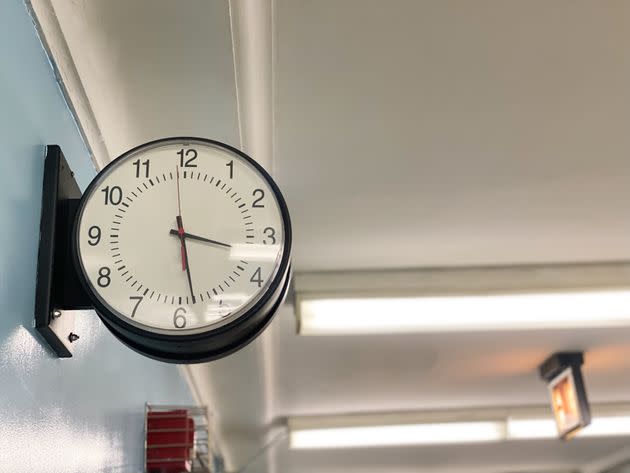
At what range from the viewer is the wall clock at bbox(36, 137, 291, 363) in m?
1.39

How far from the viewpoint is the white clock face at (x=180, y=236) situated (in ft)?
4.59

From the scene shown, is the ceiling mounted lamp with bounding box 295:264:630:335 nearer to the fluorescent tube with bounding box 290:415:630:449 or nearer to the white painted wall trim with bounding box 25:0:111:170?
the white painted wall trim with bounding box 25:0:111:170

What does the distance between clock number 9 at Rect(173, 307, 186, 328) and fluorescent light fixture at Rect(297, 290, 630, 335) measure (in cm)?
199

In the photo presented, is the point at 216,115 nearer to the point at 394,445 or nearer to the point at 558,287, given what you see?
the point at 558,287

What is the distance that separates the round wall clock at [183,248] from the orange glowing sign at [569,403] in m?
3.19

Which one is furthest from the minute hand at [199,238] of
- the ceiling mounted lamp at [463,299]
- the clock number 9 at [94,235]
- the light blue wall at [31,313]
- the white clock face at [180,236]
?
the ceiling mounted lamp at [463,299]

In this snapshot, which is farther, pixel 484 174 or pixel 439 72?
pixel 484 174

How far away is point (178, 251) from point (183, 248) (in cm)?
1

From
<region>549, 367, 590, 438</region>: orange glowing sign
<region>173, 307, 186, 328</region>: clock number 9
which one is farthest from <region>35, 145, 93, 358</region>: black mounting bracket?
<region>549, 367, 590, 438</region>: orange glowing sign

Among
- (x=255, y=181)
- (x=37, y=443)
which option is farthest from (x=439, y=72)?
(x=37, y=443)

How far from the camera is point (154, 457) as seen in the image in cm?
287

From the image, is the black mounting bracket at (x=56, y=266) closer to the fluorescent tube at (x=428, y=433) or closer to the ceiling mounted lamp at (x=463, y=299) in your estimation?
the ceiling mounted lamp at (x=463, y=299)

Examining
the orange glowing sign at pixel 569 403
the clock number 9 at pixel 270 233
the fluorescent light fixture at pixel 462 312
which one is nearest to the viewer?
the clock number 9 at pixel 270 233

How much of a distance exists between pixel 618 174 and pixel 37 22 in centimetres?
209
